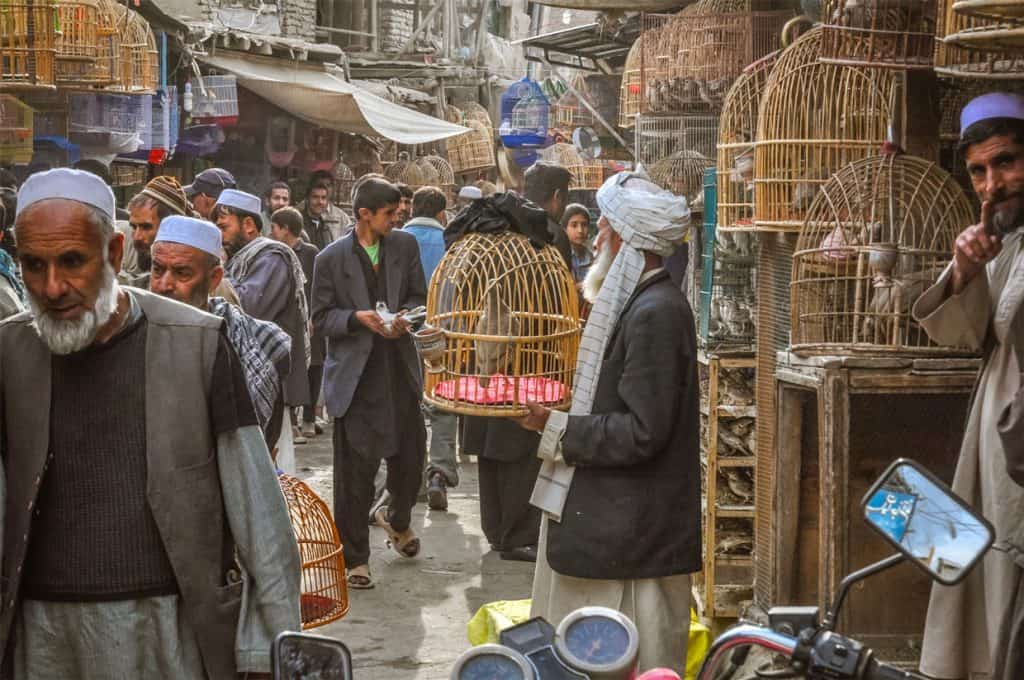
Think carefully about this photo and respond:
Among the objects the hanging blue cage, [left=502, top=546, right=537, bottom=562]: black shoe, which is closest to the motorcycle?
[left=502, top=546, right=537, bottom=562]: black shoe

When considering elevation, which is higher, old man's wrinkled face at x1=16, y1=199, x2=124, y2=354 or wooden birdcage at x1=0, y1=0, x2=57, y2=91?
wooden birdcage at x1=0, y1=0, x2=57, y2=91

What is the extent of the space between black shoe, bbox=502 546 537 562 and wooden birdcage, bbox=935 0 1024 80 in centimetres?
423

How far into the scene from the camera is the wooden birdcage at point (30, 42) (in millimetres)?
9969

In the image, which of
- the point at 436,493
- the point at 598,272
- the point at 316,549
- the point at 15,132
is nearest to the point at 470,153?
the point at 15,132

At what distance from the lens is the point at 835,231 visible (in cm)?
481

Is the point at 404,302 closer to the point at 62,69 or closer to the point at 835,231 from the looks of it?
the point at 835,231

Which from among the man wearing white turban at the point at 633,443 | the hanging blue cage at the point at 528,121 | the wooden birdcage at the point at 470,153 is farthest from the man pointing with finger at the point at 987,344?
the wooden birdcage at the point at 470,153

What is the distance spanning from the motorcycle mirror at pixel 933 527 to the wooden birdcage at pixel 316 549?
314 centimetres

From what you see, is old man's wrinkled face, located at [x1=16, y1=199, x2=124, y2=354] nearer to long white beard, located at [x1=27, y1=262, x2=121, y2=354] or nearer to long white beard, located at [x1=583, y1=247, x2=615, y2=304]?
long white beard, located at [x1=27, y1=262, x2=121, y2=354]

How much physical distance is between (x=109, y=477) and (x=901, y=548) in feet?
5.27

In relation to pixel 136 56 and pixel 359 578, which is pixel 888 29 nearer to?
pixel 359 578

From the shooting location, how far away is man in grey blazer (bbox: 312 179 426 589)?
7547mm

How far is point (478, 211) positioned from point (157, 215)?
1.29 metres

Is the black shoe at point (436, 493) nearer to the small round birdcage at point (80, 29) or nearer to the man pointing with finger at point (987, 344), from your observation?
the small round birdcage at point (80, 29)
